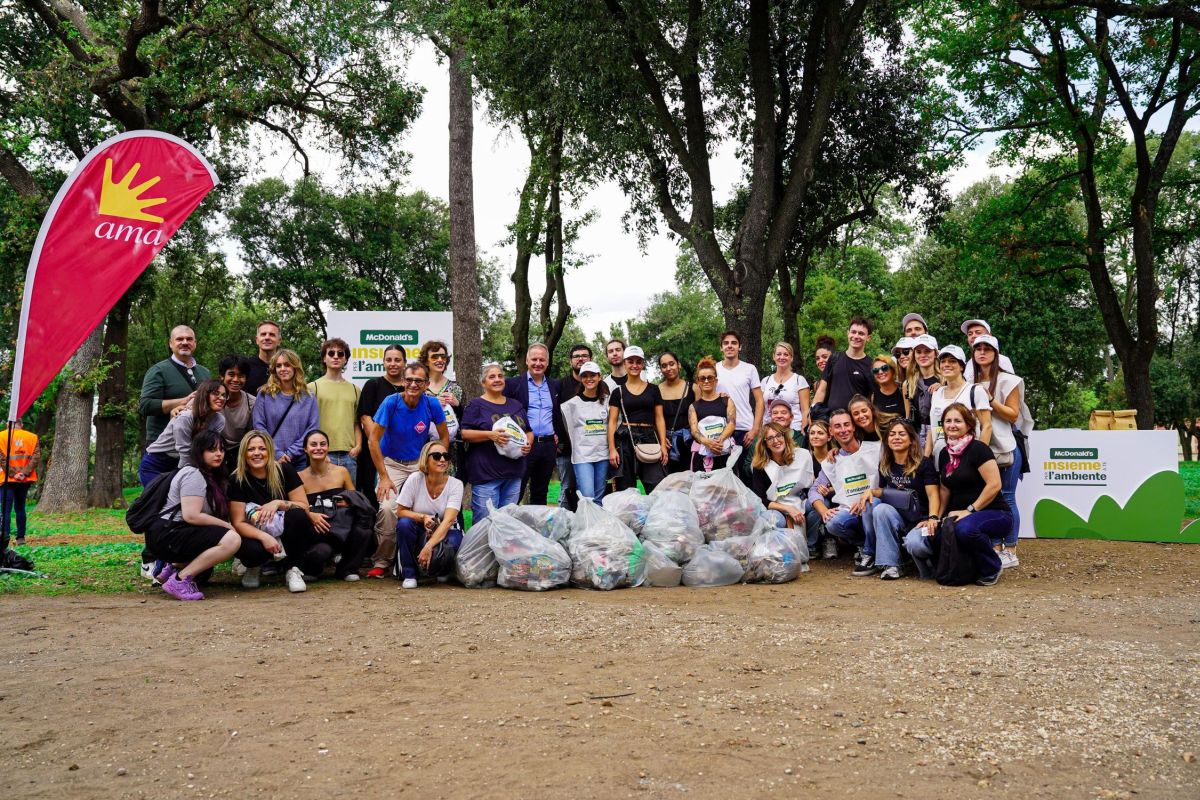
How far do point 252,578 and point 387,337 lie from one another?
167 inches

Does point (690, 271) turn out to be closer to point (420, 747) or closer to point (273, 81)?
point (273, 81)

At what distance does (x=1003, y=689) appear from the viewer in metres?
3.99

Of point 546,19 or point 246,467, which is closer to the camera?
point 246,467

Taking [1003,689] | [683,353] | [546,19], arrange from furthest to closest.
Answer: [683,353] → [546,19] → [1003,689]

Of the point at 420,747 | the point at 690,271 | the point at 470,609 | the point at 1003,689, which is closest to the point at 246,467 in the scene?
the point at 470,609

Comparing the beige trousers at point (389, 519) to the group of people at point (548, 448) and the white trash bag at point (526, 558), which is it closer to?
the group of people at point (548, 448)

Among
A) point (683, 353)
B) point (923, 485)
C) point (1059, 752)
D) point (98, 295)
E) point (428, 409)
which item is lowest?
point (1059, 752)

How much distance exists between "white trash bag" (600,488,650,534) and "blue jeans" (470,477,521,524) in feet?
3.15

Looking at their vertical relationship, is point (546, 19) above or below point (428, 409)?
above

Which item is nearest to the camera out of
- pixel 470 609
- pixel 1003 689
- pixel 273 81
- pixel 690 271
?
pixel 1003 689

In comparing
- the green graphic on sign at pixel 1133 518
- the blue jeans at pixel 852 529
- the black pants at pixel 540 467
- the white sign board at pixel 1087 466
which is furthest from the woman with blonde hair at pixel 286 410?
the green graphic on sign at pixel 1133 518

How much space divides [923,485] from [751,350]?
595 centimetres

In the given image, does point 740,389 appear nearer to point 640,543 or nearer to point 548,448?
point 548,448

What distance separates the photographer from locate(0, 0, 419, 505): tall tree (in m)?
13.0
